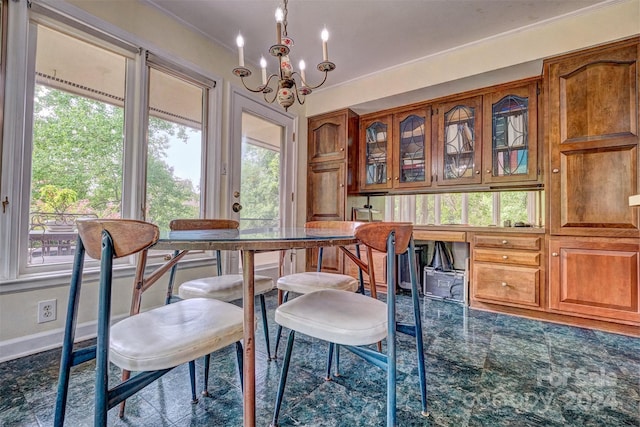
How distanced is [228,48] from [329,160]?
161cm

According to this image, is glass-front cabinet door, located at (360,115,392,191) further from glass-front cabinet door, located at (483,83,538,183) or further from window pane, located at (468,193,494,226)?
glass-front cabinet door, located at (483,83,538,183)

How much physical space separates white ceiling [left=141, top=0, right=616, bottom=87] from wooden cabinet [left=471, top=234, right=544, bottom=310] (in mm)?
1817

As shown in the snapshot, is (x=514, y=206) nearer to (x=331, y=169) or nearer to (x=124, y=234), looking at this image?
(x=331, y=169)

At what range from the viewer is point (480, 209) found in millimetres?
3178

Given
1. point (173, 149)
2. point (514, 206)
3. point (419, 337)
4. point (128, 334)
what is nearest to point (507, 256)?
point (514, 206)

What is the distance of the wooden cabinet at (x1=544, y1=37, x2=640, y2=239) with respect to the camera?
7.09 ft

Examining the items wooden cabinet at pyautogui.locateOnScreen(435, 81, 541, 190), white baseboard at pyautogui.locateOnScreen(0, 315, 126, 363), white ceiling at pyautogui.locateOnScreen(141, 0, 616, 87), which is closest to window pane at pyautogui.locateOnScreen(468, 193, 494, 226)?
wooden cabinet at pyautogui.locateOnScreen(435, 81, 541, 190)

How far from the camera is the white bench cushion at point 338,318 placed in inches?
37.7

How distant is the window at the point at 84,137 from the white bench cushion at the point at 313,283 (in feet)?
4.51

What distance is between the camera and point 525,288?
2490mm

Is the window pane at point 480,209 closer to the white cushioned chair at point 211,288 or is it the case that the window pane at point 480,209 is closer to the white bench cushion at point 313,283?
the white bench cushion at point 313,283

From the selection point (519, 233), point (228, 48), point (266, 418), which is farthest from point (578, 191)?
point (228, 48)

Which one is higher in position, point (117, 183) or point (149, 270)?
point (117, 183)

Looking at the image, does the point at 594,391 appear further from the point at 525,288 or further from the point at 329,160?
the point at 329,160
